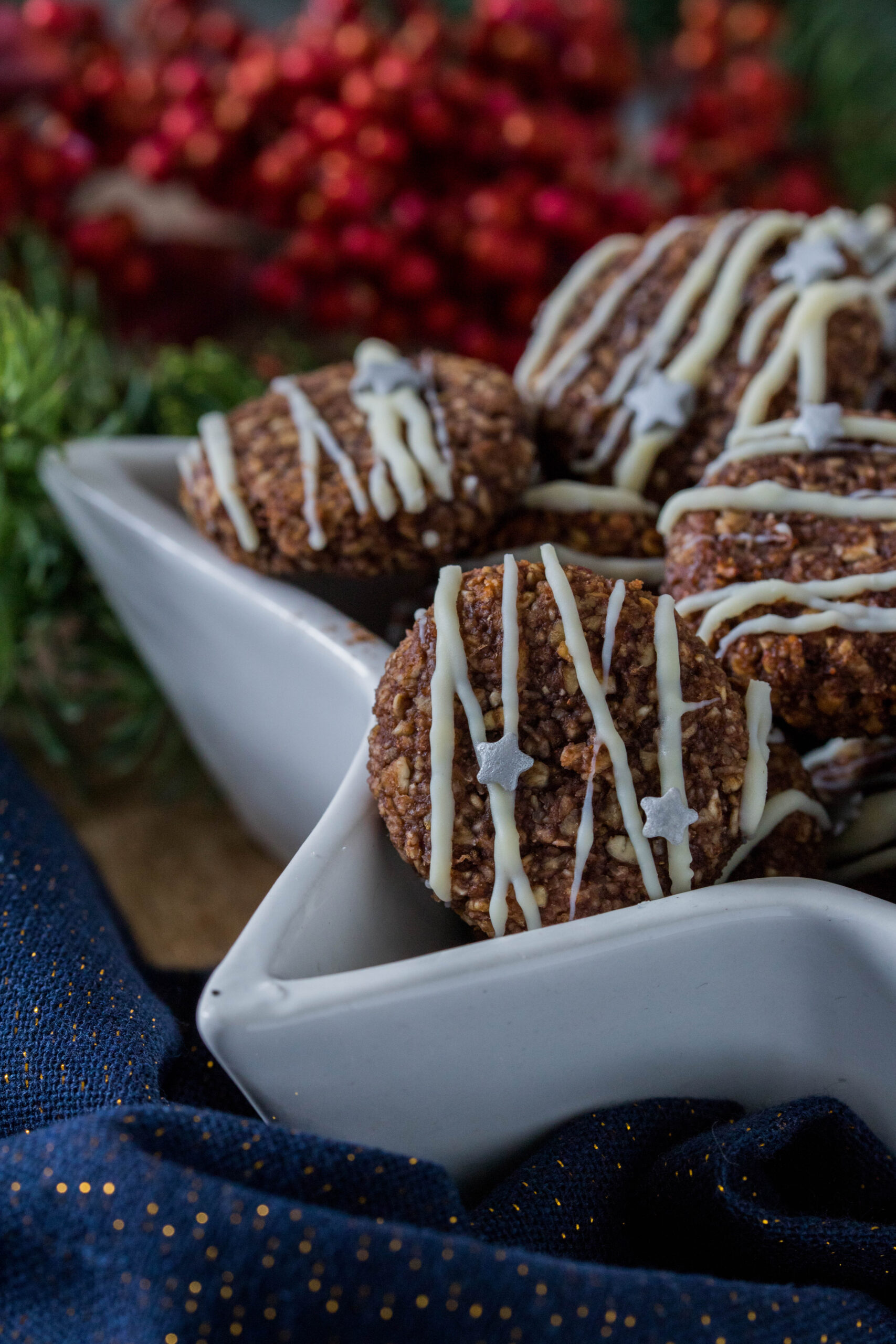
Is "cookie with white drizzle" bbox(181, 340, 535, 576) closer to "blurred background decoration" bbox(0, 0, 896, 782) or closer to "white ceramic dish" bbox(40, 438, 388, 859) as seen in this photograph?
"white ceramic dish" bbox(40, 438, 388, 859)

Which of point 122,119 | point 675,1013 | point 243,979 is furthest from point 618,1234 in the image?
point 122,119

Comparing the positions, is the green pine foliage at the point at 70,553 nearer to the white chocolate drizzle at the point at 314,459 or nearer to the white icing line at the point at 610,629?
the white chocolate drizzle at the point at 314,459

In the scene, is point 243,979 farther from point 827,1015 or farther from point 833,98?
point 833,98

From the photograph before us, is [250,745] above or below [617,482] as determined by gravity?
below

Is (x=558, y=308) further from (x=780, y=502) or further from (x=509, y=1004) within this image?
(x=509, y=1004)

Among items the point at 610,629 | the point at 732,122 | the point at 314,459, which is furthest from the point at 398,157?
the point at 610,629

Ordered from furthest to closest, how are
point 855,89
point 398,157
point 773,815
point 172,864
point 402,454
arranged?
point 855,89, point 398,157, point 172,864, point 402,454, point 773,815

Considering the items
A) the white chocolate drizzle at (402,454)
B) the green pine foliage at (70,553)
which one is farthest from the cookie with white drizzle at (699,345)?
the green pine foliage at (70,553)
